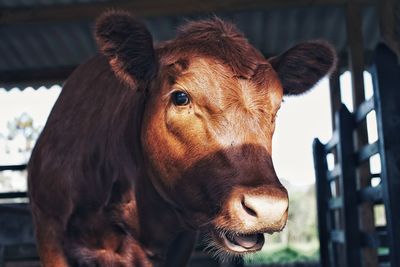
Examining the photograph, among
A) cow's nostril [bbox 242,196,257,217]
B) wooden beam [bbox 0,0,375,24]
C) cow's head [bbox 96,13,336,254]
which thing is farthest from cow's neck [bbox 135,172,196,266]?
wooden beam [bbox 0,0,375,24]

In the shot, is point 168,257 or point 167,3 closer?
point 168,257

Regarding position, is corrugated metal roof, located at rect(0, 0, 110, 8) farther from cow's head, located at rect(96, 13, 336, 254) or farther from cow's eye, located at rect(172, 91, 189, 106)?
cow's eye, located at rect(172, 91, 189, 106)

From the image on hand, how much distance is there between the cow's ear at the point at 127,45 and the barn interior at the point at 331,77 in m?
1.42

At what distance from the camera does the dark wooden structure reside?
3.52 metres

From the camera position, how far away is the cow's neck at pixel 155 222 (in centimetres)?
306

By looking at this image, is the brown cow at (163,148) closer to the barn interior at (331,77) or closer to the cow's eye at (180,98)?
the cow's eye at (180,98)

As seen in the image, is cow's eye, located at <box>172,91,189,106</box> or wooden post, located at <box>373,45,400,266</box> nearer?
cow's eye, located at <box>172,91,189,106</box>

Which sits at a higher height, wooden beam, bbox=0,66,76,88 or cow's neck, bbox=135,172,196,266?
wooden beam, bbox=0,66,76,88

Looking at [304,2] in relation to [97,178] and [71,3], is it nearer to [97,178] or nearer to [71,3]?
[71,3]

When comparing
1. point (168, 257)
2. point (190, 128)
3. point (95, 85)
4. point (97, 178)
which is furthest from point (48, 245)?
point (190, 128)

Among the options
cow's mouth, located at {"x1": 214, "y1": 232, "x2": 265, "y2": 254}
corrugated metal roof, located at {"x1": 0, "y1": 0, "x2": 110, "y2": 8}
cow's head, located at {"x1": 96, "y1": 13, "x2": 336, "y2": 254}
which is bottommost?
cow's mouth, located at {"x1": 214, "y1": 232, "x2": 265, "y2": 254}

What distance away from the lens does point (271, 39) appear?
28.0ft

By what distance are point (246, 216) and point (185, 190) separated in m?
0.52

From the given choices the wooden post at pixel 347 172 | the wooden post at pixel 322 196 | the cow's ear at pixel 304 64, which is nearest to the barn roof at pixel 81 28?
the wooden post at pixel 322 196
